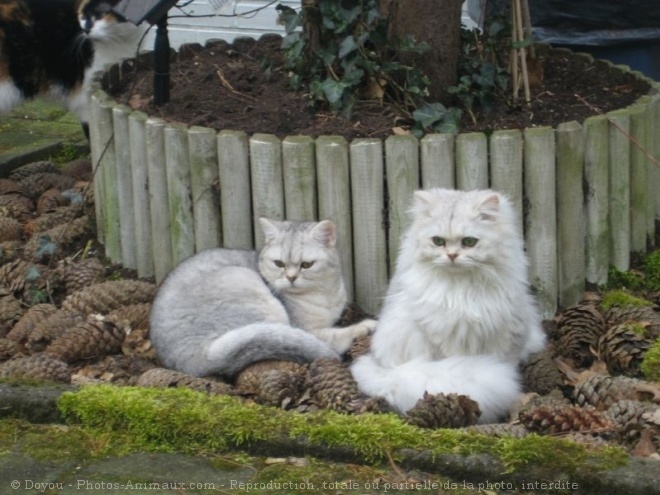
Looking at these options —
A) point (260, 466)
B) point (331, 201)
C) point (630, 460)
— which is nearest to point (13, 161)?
point (331, 201)

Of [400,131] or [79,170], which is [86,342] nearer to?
[400,131]

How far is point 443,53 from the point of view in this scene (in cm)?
475

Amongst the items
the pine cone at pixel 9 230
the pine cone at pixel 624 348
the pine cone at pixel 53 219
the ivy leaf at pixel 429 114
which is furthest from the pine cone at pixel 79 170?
the pine cone at pixel 624 348

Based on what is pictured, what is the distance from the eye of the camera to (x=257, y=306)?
426cm

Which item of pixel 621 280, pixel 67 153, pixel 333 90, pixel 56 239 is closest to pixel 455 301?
pixel 621 280

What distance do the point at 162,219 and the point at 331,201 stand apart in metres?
0.78

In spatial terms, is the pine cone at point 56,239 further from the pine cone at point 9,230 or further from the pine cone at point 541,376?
the pine cone at point 541,376

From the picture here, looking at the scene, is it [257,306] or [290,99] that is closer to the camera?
[257,306]

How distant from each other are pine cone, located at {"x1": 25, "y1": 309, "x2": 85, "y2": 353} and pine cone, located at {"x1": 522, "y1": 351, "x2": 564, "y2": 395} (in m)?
1.72

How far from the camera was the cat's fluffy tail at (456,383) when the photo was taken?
3.56 m

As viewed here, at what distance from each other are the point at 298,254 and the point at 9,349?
45.3 inches

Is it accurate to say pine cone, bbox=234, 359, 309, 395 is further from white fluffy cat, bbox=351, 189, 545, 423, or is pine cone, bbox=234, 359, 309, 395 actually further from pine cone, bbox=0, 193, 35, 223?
pine cone, bbox=0, 193, 35, 223

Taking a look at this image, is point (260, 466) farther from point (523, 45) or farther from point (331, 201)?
point (523, 45)

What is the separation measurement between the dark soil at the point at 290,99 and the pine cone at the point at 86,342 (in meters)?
1.00
